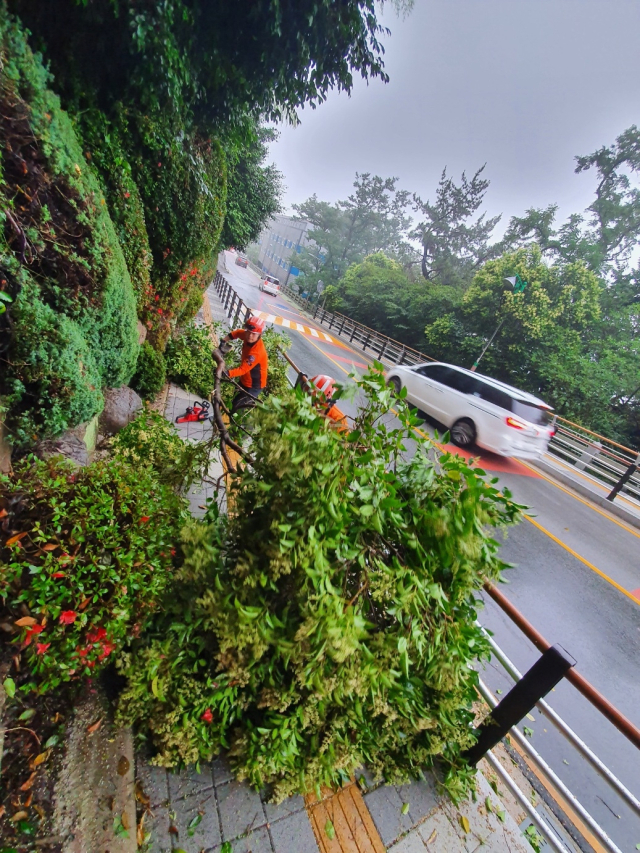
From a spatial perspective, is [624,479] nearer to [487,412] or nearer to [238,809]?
[487,412]

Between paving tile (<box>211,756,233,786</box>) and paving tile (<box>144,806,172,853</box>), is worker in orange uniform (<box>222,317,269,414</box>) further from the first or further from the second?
paving tile (<box>144,806,172,853</box>)

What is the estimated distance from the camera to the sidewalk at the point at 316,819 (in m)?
1.61

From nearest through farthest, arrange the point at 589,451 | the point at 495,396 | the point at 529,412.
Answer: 1. the point at 529,412
2. the point at 495,396
3. the point at 589,451

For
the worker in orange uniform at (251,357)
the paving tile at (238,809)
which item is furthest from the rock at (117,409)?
the paving tile at (238,809)

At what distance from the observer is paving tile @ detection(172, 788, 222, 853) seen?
155cm

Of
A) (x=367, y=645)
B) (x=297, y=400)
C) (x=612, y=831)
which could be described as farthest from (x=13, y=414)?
(x=612, y=831)

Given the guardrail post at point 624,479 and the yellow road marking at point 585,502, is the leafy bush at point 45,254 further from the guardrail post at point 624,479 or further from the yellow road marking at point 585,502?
the guardrail post at point 624,479

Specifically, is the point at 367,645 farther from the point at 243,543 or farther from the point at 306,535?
the point at 243,543

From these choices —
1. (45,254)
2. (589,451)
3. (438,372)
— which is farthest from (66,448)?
(589,451)

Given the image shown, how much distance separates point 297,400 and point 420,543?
0.82m

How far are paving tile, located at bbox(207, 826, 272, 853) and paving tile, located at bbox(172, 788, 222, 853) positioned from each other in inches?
2.1

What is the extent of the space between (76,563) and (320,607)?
115 centimetres

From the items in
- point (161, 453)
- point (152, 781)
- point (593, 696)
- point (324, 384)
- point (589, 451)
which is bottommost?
point (152, 781)

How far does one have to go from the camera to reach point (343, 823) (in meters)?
1.80
